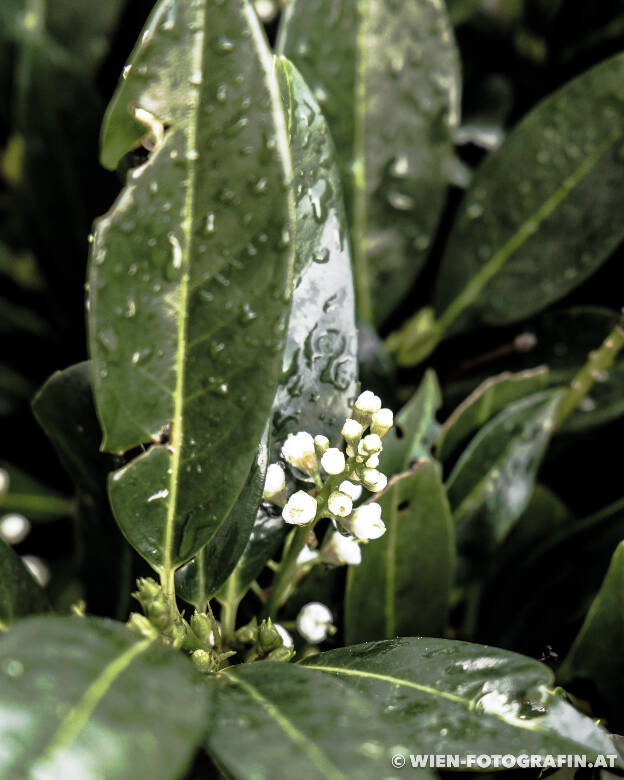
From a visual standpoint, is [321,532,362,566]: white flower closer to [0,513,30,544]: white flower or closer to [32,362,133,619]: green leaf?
[32,362,133,619]: green leaf

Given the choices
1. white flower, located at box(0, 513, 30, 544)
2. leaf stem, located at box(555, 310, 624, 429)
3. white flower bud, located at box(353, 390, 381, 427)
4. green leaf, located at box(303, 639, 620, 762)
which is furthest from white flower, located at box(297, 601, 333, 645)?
white flower, located at box(0, 513, 30, 544)

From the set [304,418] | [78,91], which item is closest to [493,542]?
[304,418]

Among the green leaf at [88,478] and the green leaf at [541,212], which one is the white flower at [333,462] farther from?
the green leaf at [541,212]

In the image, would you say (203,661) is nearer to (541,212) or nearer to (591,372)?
(591,372)

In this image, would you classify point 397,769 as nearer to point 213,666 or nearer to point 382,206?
point 213,666

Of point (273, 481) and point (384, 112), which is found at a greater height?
point (384, 112)

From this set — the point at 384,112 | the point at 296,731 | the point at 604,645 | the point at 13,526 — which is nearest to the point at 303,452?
the point at 296,731
